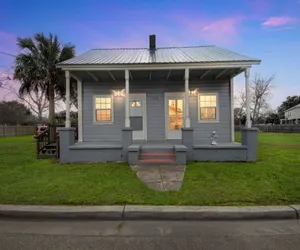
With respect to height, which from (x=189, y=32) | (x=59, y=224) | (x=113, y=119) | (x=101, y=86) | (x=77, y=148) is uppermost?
(x=189, y=32)

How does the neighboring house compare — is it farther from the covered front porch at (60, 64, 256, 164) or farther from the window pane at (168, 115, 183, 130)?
the window pane at (168, 115, 183, 130)

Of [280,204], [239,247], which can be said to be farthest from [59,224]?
[280,204]

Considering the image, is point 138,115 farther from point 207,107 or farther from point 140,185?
point 140,185

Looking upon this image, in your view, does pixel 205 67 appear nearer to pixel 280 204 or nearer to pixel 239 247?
pixel 280 204

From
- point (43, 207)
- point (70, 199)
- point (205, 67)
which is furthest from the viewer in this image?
point (205, 67)

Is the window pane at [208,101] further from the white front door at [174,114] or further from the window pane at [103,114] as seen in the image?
the window pane at [103,114]

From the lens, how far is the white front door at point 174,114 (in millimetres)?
9164

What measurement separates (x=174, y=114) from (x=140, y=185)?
17.2 ft

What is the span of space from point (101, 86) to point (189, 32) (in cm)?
1041

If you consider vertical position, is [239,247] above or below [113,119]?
below

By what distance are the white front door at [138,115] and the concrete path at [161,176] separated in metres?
3.13

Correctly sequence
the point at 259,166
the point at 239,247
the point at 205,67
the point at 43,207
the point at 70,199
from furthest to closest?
the point at 205,67 < the point at 259,166 < the point at 70,199 < the point at 43,207 < the point at 239,247

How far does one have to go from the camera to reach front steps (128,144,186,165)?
6.31 metres

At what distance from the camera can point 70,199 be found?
147 inches
